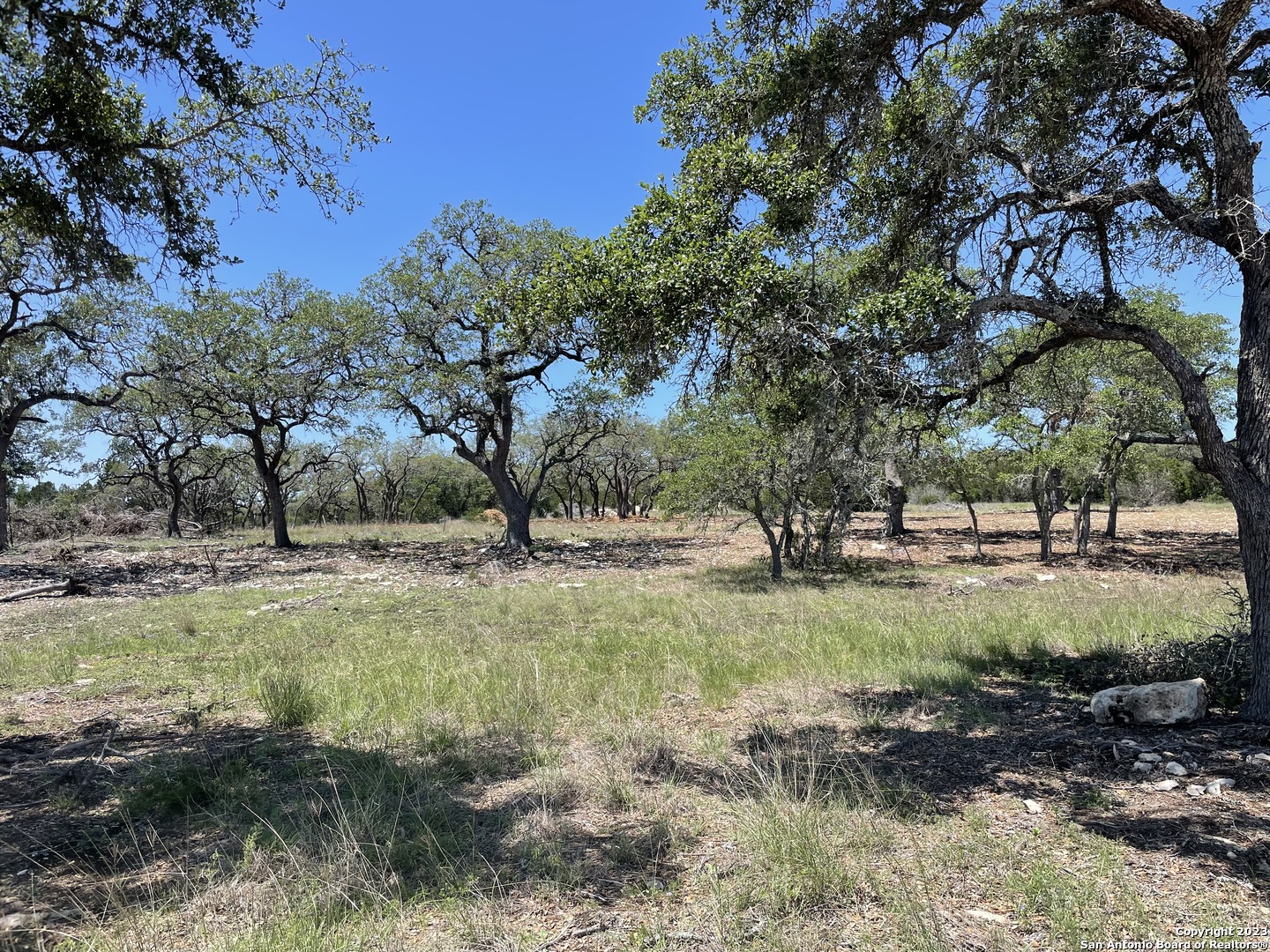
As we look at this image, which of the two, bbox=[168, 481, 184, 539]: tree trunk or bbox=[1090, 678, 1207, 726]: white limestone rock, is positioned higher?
bbox=[168, 481, 184, 539]: tree trunk

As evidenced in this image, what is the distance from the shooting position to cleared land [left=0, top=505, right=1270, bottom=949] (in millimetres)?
2943

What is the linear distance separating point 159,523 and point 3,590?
25.4 metres

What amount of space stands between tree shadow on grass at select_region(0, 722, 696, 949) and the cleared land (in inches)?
0.9

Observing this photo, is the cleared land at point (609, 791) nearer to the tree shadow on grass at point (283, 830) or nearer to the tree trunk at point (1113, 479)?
the tree shadow on grass at point (283, 830)

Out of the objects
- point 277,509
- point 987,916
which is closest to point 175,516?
point 277,509

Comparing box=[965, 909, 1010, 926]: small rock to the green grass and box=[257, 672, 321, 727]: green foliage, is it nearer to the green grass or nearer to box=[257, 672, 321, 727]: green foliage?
the green grass

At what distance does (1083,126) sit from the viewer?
6.68m

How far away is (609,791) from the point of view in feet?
14.2

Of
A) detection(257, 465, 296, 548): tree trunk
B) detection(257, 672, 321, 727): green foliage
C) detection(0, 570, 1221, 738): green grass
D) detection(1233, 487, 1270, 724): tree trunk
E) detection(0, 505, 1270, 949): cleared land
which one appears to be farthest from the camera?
detection(257, 465, 296, 548): tree trunk

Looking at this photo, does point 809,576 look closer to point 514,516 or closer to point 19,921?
point 514,516

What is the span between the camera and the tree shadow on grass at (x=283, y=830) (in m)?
3.19

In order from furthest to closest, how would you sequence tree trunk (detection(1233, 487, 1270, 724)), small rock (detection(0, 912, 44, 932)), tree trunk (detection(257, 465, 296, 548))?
tree trunk (detection(257, 465, 296, 548)) → tree trunk (detection(1233, 487, 1270, 724)) → small rock (detection(0, 912, 44, 932))

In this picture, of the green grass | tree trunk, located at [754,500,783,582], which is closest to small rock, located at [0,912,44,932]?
the green grass

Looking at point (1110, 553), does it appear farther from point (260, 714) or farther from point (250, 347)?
point (250, 347)
